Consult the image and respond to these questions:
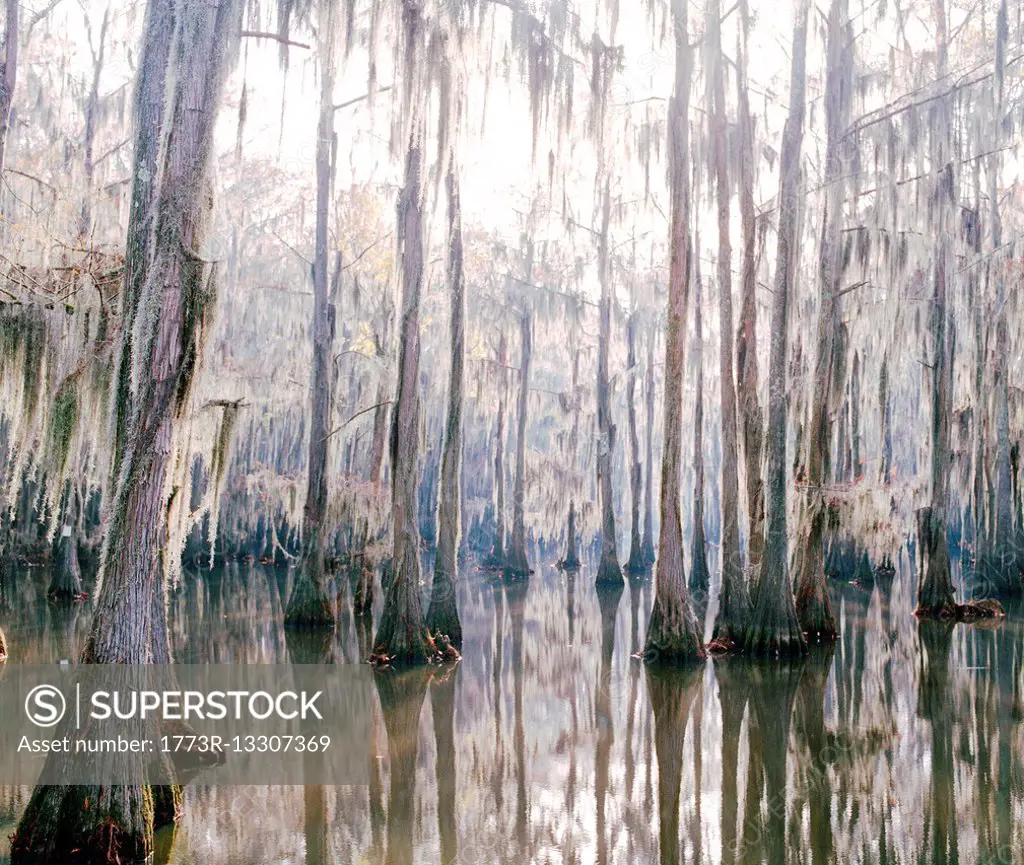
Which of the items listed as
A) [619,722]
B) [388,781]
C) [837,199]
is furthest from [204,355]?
[837,199]

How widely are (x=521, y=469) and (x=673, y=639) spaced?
13.8m

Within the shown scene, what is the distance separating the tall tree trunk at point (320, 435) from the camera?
557 inches

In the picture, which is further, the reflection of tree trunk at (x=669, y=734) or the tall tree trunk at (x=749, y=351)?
the tall tree trunk at (x=749, y=351)

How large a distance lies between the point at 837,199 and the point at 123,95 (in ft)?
39.1

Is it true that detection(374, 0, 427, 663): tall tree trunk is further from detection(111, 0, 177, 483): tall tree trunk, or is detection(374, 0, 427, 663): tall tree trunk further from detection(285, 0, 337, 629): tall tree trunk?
detection(111, 0, 177, 483): tall tree trunk

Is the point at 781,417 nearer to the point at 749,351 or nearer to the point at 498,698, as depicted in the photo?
the point at 749,351

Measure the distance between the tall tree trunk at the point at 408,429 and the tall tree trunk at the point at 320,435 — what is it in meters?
3.37

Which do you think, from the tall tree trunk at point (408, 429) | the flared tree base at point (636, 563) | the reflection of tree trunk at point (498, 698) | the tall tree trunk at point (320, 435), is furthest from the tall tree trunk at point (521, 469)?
the tall tree trunk at point (408, 429)

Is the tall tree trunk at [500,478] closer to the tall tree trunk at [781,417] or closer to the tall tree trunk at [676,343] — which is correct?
the tall tree trunk at [781,417]

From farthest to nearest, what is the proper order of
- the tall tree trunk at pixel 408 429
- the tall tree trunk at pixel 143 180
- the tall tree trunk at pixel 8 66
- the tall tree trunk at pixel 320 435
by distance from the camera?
the tall tree trunk at pixel 320 435 → the tall tree trunk at pixel 408 429 → the tall tree trunk at pixel 8 66 → the tall tree trunk at pixel 143 180

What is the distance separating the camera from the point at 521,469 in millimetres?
24688

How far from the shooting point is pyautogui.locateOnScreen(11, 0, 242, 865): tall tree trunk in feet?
17.1

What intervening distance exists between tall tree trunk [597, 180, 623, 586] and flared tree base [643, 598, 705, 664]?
11485 mm

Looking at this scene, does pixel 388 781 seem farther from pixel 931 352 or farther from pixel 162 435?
pixel 931 352
